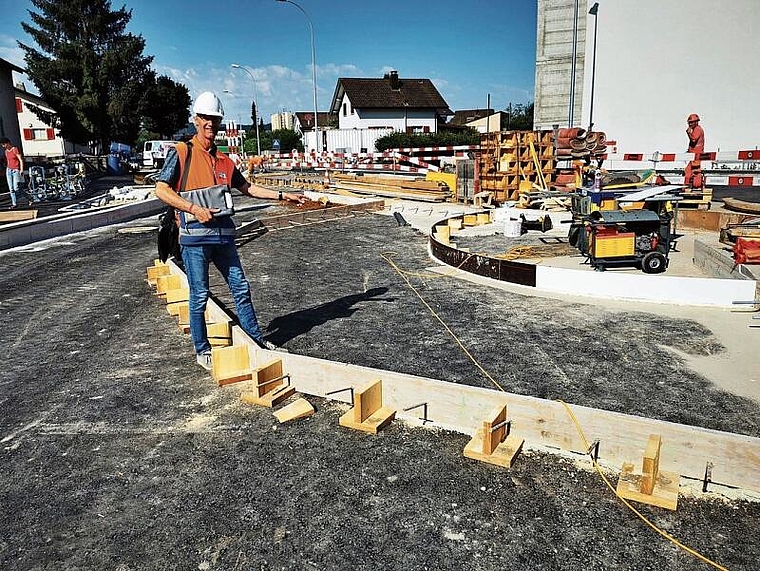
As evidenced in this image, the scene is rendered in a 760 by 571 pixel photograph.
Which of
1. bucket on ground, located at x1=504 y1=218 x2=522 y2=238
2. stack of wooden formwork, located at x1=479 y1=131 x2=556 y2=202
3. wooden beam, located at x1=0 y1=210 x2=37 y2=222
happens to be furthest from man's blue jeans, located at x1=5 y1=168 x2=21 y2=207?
bucket on ground, located at x1=504 y1=218 x2=522 y2=238

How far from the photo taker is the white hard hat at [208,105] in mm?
4430

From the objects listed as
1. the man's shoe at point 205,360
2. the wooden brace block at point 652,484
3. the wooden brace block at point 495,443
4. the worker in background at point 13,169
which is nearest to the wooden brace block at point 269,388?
the man's shoe at point 205,360

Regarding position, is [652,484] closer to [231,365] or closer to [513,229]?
[231,365]

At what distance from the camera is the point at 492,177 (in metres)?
15.4

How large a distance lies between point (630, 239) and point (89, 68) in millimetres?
48153

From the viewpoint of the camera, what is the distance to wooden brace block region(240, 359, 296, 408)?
4066 mm

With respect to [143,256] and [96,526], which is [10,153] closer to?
[143,256]

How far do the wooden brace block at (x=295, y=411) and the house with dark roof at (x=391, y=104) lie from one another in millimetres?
57127

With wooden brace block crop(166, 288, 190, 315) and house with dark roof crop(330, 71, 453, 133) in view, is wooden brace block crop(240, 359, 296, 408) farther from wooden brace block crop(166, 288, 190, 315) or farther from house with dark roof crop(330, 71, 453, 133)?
house with dark roof crop(330, 71, 453, 133)

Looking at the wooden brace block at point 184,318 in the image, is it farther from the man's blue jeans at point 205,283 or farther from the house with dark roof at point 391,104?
the house with dark roof at point 391,104

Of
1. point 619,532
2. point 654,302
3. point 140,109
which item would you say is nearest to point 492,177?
point 654,302

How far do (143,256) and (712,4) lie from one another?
24218mm

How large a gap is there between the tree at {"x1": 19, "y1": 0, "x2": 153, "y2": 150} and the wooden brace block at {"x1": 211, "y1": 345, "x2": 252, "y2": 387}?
47.0 metres

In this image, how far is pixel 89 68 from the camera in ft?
148
